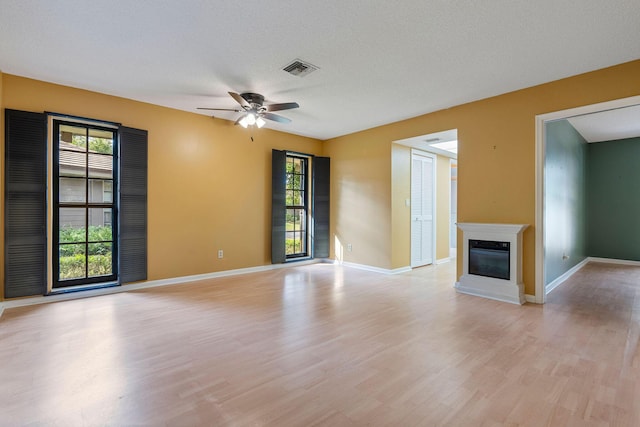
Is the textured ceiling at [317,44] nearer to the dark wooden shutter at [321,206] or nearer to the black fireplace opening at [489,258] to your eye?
the black fireplace opening at [489,258]

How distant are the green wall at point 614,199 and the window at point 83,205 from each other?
9529 mm

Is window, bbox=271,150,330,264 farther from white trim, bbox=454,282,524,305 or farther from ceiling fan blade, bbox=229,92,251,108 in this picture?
white trim, bbox=454,282,524,305

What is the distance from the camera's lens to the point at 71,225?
3936mm

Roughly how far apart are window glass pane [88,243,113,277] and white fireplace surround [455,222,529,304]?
4.98 m

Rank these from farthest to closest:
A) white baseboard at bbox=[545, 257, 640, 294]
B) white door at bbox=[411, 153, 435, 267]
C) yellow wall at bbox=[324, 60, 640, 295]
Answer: white door at bbox=[411, 153, 435, 267], white baseboard at bbox=[545, 257, 640, 294], yellow wall at bbox=[324, 60, 640, 295]

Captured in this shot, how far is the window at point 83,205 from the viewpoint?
151 inches

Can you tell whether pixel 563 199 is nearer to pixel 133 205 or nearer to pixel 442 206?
pixel 442 206

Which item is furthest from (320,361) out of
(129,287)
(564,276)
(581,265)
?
(581,265)

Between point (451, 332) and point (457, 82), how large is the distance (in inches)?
113

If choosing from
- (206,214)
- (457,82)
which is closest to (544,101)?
(457,82)

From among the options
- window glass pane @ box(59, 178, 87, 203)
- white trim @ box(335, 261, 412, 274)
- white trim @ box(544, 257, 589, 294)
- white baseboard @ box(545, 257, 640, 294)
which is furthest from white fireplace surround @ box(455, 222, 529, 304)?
window glass pane @ box(59, 178, 87, 203)

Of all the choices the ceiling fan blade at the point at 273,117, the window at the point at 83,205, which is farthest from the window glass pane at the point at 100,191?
the ceiling fan blade at the point at 273,117

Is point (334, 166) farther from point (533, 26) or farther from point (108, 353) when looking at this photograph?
point (108, 353)

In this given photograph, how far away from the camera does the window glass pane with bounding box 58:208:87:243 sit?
386 cm
